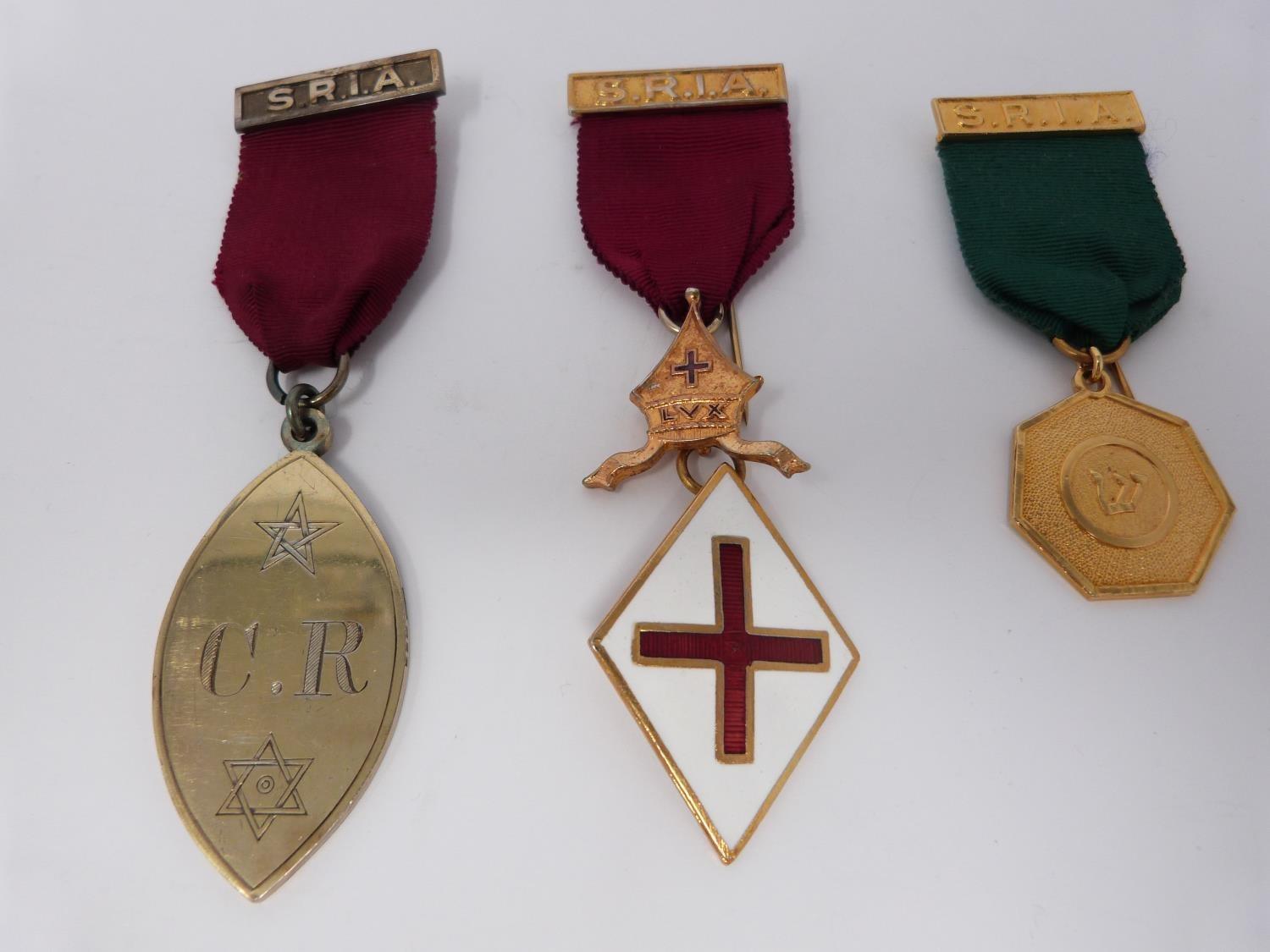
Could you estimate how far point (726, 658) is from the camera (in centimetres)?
133

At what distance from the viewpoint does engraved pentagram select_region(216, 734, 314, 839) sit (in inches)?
50.9

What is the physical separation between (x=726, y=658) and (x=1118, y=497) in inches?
30.2

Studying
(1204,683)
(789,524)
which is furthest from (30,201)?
(1204,683)

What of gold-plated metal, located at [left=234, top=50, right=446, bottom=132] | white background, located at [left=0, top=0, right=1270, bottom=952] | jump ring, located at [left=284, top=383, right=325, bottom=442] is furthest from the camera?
gold-plated metal, located at [left=234, top=50, right=446, bottom=132]

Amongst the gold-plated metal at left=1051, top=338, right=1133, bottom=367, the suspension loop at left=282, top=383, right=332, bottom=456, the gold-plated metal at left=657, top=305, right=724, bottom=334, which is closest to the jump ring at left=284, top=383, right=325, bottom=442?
the suspension loop at left=282, top=383, right=332, bottom=456

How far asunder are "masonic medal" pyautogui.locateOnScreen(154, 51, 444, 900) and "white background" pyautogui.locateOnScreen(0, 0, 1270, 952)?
6 centimetres

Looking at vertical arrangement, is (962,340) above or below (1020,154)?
below

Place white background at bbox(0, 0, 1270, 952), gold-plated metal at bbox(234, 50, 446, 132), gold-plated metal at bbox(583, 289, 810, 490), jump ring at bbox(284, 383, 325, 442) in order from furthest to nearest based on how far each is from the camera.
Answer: gold-plated metal at bbox(234, 50, 446, 132), jump ring at bbox(284, 383, 325, 442), gold-plated metal at bbox(583, 289, 810, 490), white background at bbox(0, 0, 1270, 952)

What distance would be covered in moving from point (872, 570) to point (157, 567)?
1.20 metres

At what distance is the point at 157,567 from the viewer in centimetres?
146

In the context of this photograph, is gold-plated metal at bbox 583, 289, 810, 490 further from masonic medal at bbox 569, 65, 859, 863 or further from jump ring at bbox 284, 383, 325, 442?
jump ring at bbox 284, 383, 325, 442

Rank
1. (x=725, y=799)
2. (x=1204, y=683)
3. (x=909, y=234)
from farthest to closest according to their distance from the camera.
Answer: (x=909, y=234), (x=1204, y=683), (x=725, y=799)

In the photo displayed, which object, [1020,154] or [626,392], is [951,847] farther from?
[1020,154]

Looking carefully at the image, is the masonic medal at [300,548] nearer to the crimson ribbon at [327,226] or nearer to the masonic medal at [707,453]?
the crimson ribbon at [327,226]
